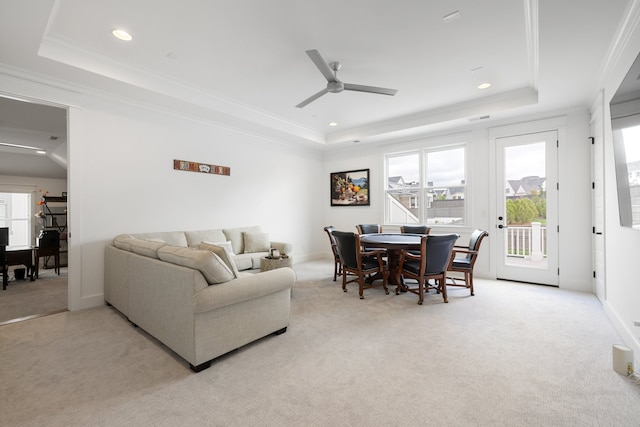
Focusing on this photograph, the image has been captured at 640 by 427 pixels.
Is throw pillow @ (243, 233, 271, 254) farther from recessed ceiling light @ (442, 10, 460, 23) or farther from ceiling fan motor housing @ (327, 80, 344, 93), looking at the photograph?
recessed ceiling light @ (442, 10, 460, 23)

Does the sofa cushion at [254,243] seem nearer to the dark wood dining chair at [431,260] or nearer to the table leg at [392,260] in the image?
the table leg at [392,260]

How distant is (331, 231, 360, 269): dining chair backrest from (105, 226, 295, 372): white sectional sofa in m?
1.37

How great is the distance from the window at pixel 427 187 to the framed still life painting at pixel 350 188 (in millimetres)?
531

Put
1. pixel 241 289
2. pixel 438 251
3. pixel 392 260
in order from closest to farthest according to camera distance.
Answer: pixel 241 289, pixel 438 251, pixel 392 260

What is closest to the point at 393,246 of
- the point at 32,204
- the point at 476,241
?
the point at 476,241

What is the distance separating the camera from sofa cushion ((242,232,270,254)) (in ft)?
16.7

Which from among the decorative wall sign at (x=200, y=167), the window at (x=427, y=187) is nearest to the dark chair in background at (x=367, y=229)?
the window at (x=427, y=187)

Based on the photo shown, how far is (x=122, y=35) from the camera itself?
113 inches

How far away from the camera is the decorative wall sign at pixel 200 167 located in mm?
4570

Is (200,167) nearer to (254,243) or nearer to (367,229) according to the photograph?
(254,243)

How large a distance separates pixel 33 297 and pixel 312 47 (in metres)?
5.12

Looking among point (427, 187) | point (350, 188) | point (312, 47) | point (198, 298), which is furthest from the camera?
point (350, 188)

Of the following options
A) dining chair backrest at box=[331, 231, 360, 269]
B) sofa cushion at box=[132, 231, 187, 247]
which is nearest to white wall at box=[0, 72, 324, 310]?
sofa cushion at box=[132, 231, 187, 247]

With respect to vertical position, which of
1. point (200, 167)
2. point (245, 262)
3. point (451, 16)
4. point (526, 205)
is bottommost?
point (245, 262)
